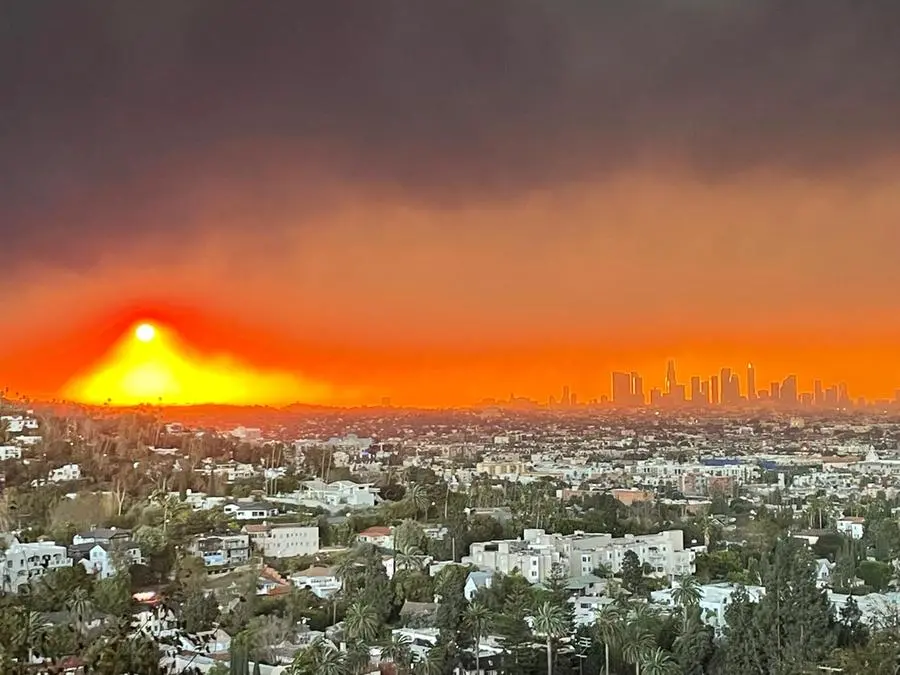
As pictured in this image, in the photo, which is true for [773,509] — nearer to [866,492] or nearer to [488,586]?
[866,492]

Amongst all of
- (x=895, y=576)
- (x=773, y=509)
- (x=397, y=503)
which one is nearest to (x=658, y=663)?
(x=895, y=576)

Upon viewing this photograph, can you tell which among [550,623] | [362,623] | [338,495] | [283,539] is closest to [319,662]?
[362,623]

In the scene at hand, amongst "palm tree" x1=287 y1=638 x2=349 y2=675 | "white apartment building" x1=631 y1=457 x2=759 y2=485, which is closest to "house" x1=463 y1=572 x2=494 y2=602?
"palm tree" x1=287 y1=638 x2=349 y2=675

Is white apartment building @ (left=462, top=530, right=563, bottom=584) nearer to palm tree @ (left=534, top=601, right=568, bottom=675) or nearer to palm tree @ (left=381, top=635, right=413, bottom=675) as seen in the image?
palm tree @ (left=534, top=601, right=568, bottom=675)

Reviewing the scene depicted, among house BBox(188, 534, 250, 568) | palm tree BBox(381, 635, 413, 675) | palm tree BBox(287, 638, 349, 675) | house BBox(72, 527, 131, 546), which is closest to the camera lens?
palm tree BBox(287, 638, 349, 675)

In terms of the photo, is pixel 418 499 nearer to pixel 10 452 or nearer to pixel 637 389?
pixel 637 389

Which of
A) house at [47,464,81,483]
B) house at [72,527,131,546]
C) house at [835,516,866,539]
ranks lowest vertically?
house at [835,516,866,539]

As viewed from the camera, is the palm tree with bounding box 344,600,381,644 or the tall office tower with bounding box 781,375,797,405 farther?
the tall office tower with bounding box 781,375,797,405
